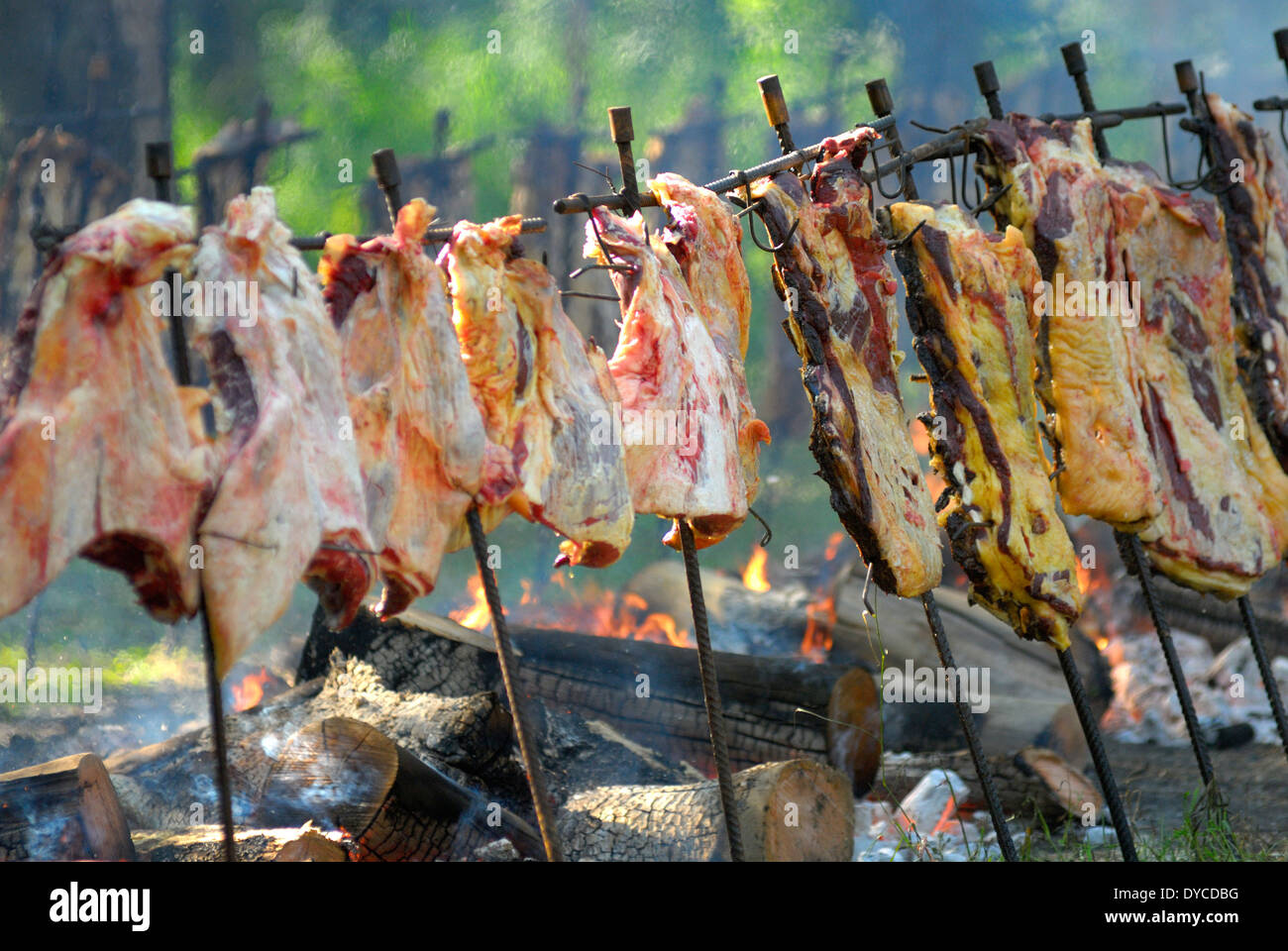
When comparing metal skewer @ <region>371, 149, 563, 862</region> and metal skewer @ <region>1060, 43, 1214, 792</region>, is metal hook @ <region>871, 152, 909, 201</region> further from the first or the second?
metal skewer @ <region>371, 149, 563, 862</region>

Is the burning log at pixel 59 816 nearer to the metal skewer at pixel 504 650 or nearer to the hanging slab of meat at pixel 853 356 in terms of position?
the metal skewer at pixel 504 650

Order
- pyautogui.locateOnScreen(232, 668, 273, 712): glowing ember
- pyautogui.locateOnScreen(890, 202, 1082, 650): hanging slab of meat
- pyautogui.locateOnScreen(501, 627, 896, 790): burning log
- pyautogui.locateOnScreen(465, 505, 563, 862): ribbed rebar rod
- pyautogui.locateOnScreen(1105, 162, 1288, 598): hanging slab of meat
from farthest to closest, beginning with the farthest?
pyautogui.locateOnScreen(232, 668, 273, 712): glowing ember, pyautogui.locateOnScreen(501, 627, 896, 790): burning log, pyautogui.locateOnScreen(1105, 162, 1288, 598): hanging slab of meat, pyautogui.locateOnScreen(890, 202, 1082, 650): hanging slab of meat, pyautogui.locateOnScreen(465, 505, 563, 862): ribbed rebar rod

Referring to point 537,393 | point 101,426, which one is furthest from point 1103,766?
point 101,426

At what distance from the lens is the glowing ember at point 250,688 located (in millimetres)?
5891

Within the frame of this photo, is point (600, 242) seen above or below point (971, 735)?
above

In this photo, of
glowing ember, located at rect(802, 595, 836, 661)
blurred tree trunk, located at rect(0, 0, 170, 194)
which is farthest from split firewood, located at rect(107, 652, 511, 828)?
blurred tree trunk, located at rect(0, 0, 170, 194)

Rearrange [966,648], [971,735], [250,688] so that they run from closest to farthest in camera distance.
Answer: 1. [971,735]
2. [250,688]
3. [966,648]

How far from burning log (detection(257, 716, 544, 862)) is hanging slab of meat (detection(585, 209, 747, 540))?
1.22 meters

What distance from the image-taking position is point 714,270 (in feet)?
10.7

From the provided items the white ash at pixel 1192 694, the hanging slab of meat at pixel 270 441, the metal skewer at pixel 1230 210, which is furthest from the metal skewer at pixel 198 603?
the white ash at pixel 1192 694

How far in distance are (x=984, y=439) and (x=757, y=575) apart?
460cm

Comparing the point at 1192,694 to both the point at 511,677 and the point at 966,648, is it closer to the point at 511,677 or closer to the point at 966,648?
the point at 966,648

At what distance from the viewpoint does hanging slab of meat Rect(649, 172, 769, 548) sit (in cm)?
319
